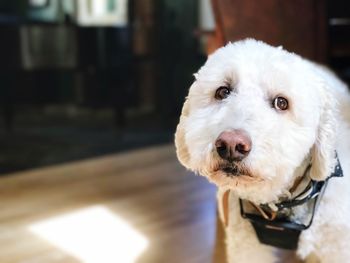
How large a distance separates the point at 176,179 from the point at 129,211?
22.0 inches

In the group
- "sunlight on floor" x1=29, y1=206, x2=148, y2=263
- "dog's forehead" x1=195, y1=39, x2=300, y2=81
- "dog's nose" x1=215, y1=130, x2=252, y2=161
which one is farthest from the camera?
"sunlight on floor" x1=29, y1=206, x2=148, y2=263

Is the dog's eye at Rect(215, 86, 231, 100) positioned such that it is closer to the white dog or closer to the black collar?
the white dog

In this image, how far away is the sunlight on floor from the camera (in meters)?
1.68

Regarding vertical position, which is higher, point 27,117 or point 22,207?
point 27,117

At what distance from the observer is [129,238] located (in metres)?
1.83

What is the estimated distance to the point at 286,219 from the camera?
1169 millimetres

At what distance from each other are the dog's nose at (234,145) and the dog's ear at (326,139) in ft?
0.67

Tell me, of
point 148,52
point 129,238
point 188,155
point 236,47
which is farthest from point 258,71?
point 148,52

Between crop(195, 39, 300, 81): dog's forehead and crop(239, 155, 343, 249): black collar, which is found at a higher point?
crop(195, 39, 300, 81): dog's forehead

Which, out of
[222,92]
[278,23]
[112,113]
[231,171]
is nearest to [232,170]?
[231,171]

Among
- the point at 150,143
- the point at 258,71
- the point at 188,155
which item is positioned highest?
the point at 258,71

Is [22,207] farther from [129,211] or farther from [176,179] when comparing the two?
[176,179]

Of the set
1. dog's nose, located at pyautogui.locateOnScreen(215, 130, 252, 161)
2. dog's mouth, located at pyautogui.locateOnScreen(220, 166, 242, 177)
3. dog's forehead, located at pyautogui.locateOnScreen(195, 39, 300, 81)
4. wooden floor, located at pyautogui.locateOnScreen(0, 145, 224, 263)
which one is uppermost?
dog's forehead, located at pyautogui.locateOnScreen(195, 39, 300, 81)

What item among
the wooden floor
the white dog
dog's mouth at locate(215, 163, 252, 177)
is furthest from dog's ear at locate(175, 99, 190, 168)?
the wooden floor
